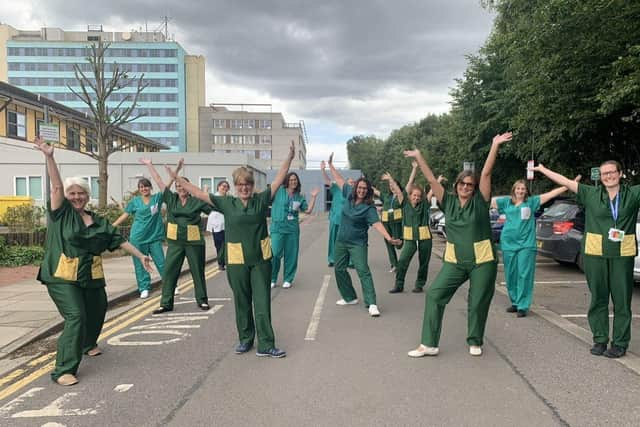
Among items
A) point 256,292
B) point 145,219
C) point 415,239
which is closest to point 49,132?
point 145,219

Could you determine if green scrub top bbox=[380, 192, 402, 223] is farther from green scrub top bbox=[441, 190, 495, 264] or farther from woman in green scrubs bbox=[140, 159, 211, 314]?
green scrub top bbox=[441, 190, 495, 264]

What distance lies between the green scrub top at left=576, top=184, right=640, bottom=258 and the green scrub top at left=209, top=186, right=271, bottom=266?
322cm

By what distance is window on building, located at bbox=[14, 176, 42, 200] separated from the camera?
2967 centimetres

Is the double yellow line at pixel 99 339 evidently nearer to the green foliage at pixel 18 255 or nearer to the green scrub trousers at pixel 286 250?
the green scrub trousers at pixel 286 250

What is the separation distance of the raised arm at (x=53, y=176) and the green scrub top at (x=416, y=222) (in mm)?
5560

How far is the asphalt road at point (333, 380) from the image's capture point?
3576mm

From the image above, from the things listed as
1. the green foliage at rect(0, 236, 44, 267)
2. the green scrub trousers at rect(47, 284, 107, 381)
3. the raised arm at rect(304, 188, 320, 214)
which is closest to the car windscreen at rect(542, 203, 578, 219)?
the raised arm at rect(304, 188, 320, 214)

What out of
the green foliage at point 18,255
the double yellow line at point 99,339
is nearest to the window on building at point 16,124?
the green foliage at point 18,255

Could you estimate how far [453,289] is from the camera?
4.84 metres

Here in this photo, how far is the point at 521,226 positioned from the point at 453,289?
2281 mm

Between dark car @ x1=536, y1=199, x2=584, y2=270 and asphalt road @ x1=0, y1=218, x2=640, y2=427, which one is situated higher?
dark car @ x1=536, y1=199, x2=584, y2=270

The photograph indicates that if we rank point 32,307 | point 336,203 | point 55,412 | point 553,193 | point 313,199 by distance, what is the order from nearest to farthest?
point 55,412, point 553,193, point 32,307, point 313,199, point 336,203

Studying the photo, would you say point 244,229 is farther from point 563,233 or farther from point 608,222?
point 563,233

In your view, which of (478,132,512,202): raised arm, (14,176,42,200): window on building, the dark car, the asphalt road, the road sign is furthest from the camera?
(14,176,42,200): window on building
